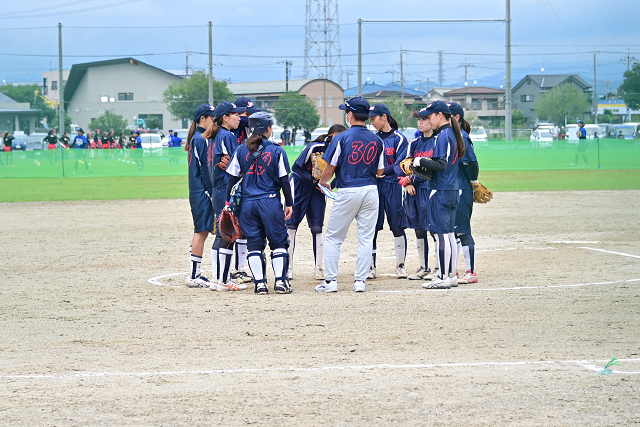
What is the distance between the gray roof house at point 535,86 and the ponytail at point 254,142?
85378mm

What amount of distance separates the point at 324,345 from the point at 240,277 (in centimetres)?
346

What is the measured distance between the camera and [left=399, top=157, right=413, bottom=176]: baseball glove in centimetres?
851

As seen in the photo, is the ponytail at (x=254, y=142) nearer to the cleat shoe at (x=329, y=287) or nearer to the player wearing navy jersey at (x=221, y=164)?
the player wearing navy jersey at (x=221, y=164)

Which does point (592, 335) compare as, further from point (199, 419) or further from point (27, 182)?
point (27, 182)

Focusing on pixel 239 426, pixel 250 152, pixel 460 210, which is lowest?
pixel 239 426

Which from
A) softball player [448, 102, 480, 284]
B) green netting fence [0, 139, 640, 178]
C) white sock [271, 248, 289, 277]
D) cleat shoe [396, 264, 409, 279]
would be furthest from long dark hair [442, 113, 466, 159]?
green netting fence [0, 139, 640, 178]

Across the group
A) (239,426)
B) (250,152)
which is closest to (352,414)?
(239,426)

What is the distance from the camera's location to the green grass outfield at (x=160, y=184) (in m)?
23.0

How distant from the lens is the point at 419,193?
8.89 m

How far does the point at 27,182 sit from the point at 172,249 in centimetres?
1795

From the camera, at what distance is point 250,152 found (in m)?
8.12

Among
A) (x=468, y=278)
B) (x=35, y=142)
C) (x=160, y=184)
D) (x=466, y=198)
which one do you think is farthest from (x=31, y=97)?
(x=468, y=278)

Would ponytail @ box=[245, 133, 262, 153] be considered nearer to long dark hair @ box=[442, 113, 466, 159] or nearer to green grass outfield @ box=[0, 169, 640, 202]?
long dark hair @ box=[442, 113, 466, 159]

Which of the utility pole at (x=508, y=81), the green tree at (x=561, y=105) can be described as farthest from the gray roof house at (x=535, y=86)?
the utility pole at (x=508, y=81)
